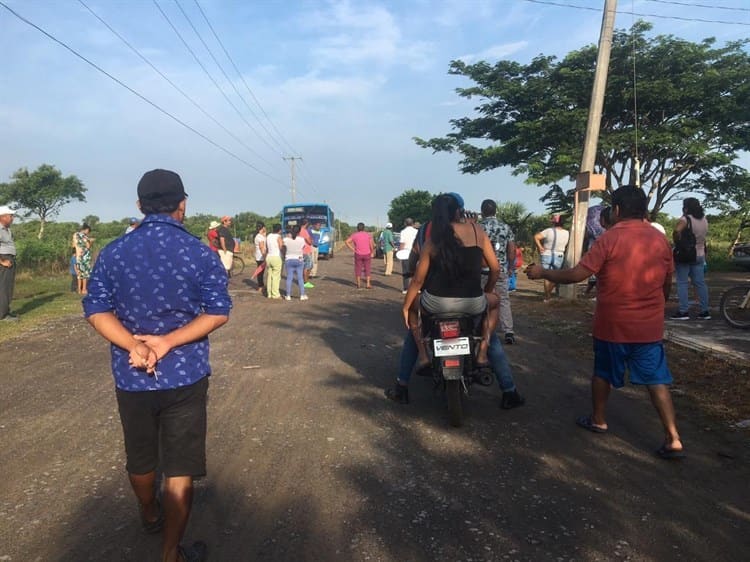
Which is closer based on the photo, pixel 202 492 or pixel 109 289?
pixel 109 289

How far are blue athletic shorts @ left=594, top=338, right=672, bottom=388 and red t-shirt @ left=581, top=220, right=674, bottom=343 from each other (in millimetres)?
66

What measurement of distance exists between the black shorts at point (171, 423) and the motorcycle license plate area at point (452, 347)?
2140mm

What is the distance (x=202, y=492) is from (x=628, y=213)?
342 centimetres

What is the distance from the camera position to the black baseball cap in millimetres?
2459

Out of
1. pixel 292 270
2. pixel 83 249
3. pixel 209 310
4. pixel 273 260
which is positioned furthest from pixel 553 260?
pixel 83 249

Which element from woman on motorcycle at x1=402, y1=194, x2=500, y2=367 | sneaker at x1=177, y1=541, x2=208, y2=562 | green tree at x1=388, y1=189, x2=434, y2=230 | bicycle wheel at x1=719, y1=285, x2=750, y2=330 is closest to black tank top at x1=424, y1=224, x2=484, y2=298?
woman on motorcycle at x1=402, y1=194, x2=500, y2=367

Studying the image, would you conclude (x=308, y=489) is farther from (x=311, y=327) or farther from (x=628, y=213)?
(x=311, y=327)

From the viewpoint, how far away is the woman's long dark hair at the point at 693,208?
785 cm

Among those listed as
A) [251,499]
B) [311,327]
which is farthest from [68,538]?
[311,327]

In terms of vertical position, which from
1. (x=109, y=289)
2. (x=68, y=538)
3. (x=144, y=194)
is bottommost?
(x=68, y=538)

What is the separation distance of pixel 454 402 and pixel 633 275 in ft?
5.30

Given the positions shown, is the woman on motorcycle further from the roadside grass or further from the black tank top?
the roadside grass

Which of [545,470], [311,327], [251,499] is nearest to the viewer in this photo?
[251,499]

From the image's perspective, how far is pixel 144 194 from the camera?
245cm
